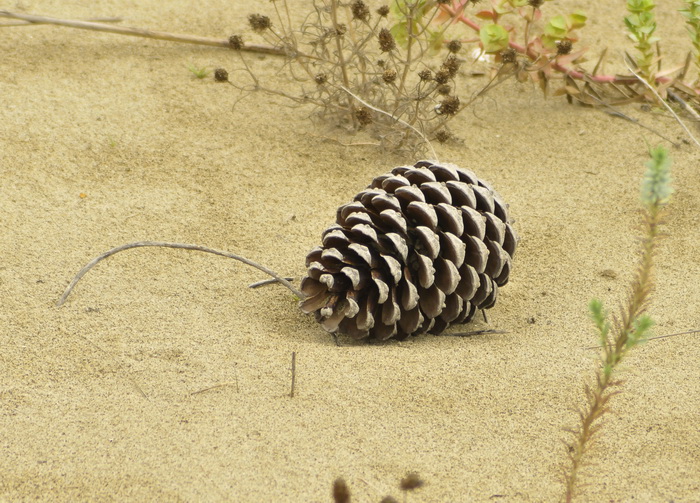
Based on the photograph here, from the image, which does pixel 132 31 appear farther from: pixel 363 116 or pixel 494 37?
pixel 494 37

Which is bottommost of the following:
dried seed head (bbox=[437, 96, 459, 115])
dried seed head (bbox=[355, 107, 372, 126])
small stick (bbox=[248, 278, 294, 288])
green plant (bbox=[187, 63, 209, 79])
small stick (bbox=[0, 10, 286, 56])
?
small stick (bbox=[248, 278, 294, 288])

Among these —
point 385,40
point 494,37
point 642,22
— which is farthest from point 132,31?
point 642,22

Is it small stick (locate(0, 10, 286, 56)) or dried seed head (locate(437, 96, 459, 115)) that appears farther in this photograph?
small stick (locate(0, 10, 286, 56))

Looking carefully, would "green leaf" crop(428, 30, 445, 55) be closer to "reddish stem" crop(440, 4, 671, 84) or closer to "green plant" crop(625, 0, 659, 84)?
"reddish stem" crop(440, 4, 671, 84)

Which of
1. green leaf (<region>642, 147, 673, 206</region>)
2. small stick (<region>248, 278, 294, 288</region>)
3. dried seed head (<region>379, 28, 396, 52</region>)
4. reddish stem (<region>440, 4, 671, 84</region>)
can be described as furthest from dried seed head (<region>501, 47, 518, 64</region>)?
green leaf (<region>642, 147, 673, 206</region>)

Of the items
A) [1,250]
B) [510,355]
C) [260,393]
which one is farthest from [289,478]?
[1,250]

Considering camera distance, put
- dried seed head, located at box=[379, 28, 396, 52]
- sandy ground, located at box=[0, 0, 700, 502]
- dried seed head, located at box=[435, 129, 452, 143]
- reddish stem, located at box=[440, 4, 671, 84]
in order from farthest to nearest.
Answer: reddish stem, located at box=[440, 4, 671, 84]
dried seed head, located at box=[435, 129, 452, 143]
dried seed head, located at box=[379, 28, 396, 52]
sandy ground, located at box=[0, 0, 700, 502]
